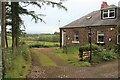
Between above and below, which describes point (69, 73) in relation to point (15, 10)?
below

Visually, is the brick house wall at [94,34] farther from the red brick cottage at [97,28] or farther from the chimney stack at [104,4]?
the chimney stack at [104,4]

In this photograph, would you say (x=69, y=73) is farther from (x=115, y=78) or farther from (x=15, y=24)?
(x=15, y=24)

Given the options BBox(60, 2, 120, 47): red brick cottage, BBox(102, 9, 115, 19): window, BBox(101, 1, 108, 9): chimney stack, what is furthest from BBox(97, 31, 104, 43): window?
BBox(101, 1, 108, 9): chimney stack

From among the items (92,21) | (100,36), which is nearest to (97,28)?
(100,36)

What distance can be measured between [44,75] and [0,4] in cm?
499

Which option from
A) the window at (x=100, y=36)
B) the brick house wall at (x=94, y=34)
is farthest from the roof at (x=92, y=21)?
the window at (x=100, y=36)

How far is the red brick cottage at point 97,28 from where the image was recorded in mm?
33469

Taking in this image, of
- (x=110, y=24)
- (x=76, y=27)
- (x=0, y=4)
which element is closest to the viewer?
(x=0, y=4)

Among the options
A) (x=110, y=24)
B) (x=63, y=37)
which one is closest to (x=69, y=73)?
(x=110, y=24)

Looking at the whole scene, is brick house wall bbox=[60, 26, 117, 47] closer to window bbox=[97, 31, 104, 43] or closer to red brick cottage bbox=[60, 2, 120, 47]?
red brick cottage bbox=[60, 2, 120, 47]

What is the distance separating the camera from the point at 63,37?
134ft

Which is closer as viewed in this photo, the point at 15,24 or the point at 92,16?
the point at 15,24

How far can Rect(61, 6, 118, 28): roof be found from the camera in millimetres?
33944

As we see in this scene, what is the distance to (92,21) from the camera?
36.9 metres
